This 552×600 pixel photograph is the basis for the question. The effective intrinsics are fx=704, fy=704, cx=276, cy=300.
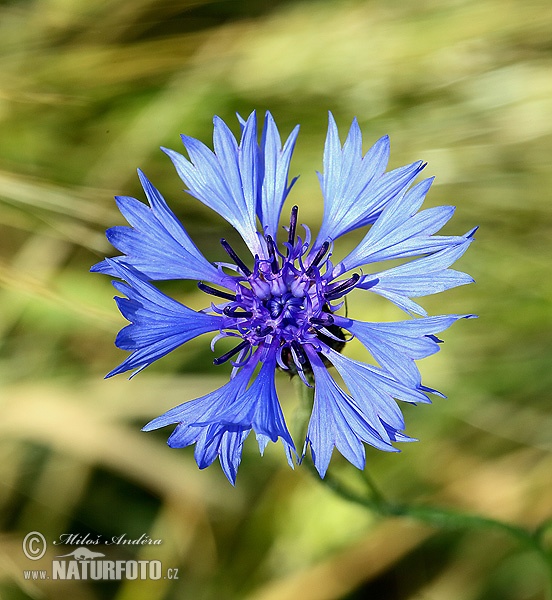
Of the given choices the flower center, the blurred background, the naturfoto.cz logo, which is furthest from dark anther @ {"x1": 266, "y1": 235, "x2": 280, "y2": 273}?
the naturfoto.cz logo

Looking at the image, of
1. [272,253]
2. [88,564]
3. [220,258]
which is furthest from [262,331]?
[88,564]

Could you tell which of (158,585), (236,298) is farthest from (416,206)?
(158,585)

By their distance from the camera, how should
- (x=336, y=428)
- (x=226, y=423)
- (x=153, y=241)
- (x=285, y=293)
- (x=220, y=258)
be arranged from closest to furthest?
1. (x=226, y=423)
2. (x=336, y=428)
3. (x=153, y=241)
4. (x=285, y=293)
5. (x=220, y=258)

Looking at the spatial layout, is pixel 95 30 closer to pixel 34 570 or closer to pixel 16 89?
pixel 16 89

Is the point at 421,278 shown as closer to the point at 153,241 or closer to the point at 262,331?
the point at 262,331

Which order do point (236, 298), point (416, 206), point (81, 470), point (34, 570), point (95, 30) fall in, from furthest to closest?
point (95, 30)
point (81, 470)
point (34, 570)
point (236, 298)
point (416, 206)

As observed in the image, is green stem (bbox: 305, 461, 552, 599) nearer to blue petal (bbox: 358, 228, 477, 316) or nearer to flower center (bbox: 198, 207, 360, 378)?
flower center (bbox: 198, 207, 360, 378)
